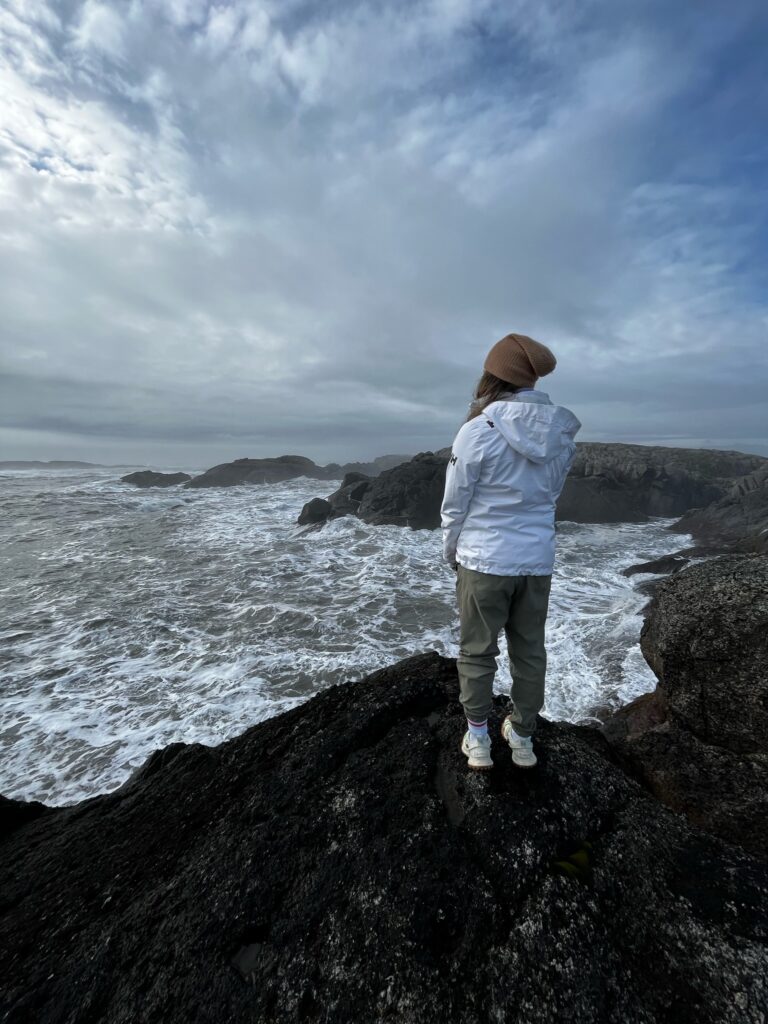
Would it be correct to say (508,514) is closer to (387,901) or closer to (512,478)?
(512,478)

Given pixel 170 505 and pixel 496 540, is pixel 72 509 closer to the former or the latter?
pixel 170 505

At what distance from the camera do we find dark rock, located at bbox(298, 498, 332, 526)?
94.8 ft

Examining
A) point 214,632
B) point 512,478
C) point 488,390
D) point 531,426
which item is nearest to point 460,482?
point 512,478

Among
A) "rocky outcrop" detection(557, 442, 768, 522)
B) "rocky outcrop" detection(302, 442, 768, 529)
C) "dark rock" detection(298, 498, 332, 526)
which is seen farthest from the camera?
"rocky outcrop" detection(557, 442, 768, 522)

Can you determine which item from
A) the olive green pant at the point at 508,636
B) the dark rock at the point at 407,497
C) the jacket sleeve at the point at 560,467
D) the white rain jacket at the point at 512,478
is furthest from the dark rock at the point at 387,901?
the dark rock at the point at 407,497

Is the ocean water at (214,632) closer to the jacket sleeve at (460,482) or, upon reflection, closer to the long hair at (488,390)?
the jacket sleeve at (460,482)

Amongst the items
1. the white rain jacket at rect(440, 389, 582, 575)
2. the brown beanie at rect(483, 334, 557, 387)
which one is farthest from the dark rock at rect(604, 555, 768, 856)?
the brown beanie at rect(483, 334, 557, 387)

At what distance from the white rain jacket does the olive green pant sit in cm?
12

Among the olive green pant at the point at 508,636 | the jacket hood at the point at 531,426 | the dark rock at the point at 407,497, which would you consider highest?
the jacket hood at the point at 531,426

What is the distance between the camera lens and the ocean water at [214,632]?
304 inches

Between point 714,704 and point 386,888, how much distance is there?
11.9 ft

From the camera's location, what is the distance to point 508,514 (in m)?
2.72

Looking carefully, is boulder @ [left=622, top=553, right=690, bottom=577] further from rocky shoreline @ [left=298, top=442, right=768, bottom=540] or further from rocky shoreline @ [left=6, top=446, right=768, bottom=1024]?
rocky shoreline @ [left=6, top=446, right=768, bottom=1024]

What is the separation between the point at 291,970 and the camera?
204cm
